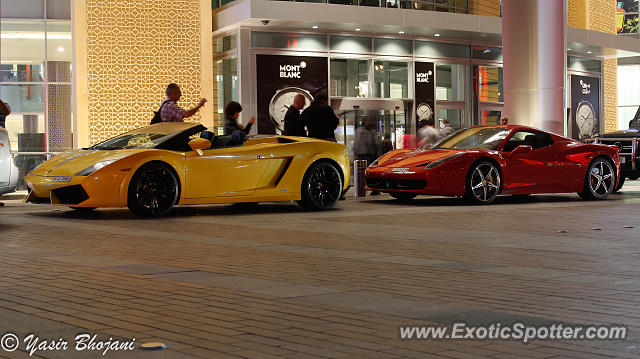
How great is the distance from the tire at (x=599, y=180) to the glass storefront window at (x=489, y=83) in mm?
14599

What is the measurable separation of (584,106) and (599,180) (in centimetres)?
2004

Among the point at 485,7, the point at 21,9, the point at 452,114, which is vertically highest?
the point at 485,7

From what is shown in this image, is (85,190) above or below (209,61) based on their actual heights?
below

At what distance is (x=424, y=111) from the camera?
95.8 feet

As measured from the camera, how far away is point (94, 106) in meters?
25.0

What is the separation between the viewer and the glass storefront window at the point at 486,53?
1213 inches

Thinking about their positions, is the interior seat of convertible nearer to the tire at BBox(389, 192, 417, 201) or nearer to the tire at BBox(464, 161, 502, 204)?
the tire at BBox(389, 192, 417, 201)

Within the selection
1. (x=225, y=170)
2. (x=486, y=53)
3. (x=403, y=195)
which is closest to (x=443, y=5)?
(x=486, y=53)

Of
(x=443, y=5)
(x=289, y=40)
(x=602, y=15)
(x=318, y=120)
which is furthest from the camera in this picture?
(x=602, y=15)

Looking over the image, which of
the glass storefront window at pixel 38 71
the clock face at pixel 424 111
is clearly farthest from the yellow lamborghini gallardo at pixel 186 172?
the clock face at pixel 424 111

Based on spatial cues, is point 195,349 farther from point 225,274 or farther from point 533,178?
point 533,178

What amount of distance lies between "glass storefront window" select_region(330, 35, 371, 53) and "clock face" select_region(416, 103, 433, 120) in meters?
2.66

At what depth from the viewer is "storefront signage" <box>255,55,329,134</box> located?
26.0 meters

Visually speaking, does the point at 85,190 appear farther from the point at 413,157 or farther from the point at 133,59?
the point at 133,59
